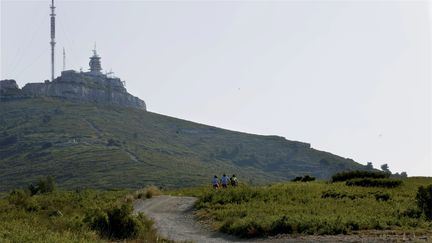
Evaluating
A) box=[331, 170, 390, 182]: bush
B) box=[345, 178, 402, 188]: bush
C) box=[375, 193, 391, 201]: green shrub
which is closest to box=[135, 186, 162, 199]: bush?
box=[345, 178, 402, 188]: bush

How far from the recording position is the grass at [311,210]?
2720cm

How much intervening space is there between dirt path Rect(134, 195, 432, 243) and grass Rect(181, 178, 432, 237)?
0.77m

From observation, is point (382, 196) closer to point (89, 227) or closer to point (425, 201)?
point (425, 201)

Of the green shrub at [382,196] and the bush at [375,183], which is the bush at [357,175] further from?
the green shrub at [382,196]

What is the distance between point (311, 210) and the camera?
33375mm

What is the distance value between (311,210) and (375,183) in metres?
18.5

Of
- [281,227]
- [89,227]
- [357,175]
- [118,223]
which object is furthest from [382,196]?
[89,227]

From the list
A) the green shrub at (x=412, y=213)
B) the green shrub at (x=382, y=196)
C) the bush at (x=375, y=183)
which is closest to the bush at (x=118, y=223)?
the green shrub at (x=412, y=213)

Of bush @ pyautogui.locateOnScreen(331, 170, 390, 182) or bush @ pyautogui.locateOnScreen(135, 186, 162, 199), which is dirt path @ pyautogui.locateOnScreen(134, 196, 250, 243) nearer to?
bush @ pyautogui.locateOnScreen(135, 186, 162, 199)

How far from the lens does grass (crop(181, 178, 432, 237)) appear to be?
27203 mm

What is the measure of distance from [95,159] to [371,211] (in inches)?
5754

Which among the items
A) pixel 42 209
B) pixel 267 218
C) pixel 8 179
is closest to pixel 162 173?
pixel 8 179

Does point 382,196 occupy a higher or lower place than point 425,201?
higher

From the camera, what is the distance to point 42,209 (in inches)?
1553
